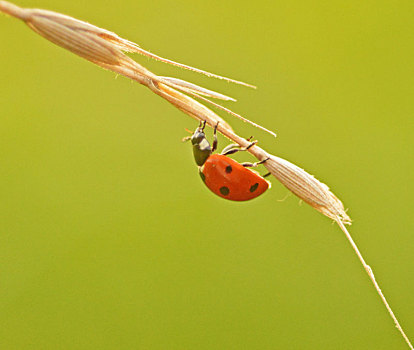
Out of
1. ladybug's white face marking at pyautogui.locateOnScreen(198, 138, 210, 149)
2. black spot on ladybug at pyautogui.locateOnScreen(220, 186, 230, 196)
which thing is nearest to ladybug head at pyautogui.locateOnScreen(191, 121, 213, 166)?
ladybug's white face marking at pyautogui.locateOnScreen(198, 138, 210, 149)

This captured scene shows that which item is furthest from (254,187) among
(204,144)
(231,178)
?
(204,144)

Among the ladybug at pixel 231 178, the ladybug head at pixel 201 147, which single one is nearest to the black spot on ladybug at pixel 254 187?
the ladybug at pixel 231 178

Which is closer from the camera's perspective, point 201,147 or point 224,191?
point 224,191

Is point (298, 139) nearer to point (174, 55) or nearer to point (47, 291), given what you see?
point (174, 55)

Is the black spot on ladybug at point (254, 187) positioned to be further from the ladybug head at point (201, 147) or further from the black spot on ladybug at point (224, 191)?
the ladybug head at point (201, 147)

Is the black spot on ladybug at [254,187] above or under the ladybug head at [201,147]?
under

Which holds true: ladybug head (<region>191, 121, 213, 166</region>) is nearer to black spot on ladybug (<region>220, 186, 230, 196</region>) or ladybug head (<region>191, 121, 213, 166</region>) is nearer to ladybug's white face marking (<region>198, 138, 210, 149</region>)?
ladybug's white face marking (<region>198, 138, 210, 149</region>)

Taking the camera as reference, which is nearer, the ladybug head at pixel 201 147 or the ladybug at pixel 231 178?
the ladybug at pixel 231 178

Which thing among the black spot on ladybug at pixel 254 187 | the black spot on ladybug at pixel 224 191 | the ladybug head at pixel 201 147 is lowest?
the black spot on ladybug at pixel 224 191

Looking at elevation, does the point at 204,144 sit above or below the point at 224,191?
above

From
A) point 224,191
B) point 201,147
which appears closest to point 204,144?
point 201,147

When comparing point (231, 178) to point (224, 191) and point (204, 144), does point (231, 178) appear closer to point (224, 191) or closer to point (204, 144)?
point (224, 191)
